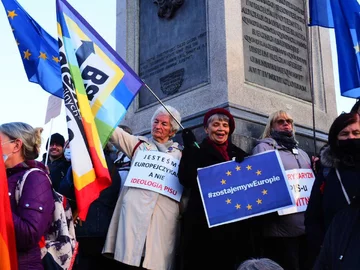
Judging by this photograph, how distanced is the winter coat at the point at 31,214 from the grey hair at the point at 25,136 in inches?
8.1

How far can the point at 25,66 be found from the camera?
19.1ft

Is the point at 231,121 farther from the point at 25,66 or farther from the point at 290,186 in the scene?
the point at 25,66

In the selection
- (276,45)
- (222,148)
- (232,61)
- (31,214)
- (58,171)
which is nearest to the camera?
(31,214)

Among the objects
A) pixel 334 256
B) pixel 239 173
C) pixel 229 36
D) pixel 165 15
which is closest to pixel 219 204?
pixel 239 173

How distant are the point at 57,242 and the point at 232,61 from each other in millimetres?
3675

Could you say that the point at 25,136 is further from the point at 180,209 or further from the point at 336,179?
the point at 336,179

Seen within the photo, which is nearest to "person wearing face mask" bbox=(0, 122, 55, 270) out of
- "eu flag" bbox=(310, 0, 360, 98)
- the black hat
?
the black hat

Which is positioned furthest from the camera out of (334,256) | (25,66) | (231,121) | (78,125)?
(25,66)

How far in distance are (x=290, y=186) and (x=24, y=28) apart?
12.5 feet

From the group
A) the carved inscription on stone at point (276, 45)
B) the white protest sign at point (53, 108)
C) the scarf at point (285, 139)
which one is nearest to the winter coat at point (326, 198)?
the scarf at point (285, 139)

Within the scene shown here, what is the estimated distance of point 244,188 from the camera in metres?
4.17

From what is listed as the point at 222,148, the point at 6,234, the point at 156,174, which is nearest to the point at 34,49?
the point at 156,174

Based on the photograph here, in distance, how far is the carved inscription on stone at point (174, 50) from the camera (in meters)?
6.51

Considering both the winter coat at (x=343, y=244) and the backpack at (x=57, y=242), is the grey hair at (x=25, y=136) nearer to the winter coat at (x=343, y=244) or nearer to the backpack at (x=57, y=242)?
the backpack at (x=57, y=242)
